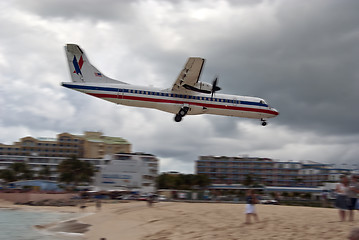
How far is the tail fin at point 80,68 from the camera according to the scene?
31.2 m

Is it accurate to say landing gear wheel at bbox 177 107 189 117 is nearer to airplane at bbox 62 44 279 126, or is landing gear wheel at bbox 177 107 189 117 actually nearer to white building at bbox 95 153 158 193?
airplane at bbox 62 44 279 126

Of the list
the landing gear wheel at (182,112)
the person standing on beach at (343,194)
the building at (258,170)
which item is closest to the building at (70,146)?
the building at (258,170)

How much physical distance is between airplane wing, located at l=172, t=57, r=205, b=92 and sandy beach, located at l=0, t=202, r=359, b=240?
31.0 ft

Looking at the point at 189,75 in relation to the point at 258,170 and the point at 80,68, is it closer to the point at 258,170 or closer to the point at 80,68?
the point at 80,68

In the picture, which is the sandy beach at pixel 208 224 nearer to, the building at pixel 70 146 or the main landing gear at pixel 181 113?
the main landing gear at pixel 181 113

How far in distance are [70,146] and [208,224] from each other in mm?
104952

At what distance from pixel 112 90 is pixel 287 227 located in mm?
17588

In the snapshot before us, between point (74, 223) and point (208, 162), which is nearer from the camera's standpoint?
point (74, 223)

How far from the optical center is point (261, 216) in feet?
65.8

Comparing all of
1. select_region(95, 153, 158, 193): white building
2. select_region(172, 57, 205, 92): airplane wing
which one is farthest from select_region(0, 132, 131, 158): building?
select_region(172, 57, 205, 92): airplane wing

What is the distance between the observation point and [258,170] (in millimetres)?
111375

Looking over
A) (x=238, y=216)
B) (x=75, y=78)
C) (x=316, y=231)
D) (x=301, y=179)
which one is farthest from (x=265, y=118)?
(x=301, y=179)

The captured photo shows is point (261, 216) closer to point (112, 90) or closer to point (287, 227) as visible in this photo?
point (287, 227)

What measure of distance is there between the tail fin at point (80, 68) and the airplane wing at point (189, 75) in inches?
203
